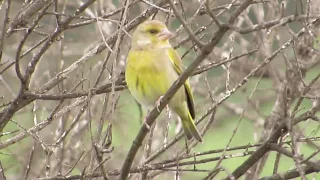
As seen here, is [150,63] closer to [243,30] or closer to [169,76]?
[169,76]

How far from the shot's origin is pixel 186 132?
5.30m

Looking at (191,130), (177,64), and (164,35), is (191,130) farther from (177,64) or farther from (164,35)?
(164,35)

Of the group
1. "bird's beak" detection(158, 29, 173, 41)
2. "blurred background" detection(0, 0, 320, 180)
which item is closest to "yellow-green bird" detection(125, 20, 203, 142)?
"bird's beak" detection(158, 29, 173, 41)

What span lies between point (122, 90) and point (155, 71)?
2.81 feet

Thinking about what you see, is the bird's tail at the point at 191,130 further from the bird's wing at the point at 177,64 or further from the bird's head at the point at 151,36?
the bird's head at the point at 151,36

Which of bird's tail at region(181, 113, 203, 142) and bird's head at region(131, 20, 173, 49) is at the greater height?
bird's head at region(131, 20, 173, 49)

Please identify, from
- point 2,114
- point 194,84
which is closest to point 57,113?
point 2,114

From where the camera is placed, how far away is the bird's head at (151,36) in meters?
5.27

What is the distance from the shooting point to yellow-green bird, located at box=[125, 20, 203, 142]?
16.7 feet

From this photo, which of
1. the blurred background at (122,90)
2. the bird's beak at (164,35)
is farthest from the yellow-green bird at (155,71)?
the blurred background at (122,90)

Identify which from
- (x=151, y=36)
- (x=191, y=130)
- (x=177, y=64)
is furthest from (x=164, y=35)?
(x=191, y=130)

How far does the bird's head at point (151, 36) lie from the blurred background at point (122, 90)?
0.13 meters

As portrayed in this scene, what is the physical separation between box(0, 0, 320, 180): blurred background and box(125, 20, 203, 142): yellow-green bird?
142mm

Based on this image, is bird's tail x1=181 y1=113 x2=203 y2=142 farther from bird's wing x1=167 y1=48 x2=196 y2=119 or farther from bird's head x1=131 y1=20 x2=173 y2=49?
bird's head x1=131 y1=20 x2=173 y2=49
